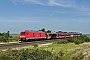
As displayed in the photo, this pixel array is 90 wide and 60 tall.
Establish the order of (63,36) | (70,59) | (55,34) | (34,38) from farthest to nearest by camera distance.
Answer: (63,36) < (55,34) < (34,38) < (70,59)

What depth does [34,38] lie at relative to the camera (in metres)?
62.5

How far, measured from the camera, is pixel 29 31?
6069 centimetres

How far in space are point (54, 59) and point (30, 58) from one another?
8.48 ft

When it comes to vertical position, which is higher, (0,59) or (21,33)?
(21,33)

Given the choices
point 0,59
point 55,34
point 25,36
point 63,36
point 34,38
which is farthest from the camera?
point 63,36

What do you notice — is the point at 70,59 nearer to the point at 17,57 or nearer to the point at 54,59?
the point at 54,59

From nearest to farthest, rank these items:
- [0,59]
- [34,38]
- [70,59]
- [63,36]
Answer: [0,59] → [70,59] → [34,38] → [63,36]

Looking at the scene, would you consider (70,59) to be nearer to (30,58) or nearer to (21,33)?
(30,58)

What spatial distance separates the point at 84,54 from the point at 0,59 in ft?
30.0

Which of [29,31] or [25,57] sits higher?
[29,31]

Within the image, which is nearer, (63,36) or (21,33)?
(21,33)

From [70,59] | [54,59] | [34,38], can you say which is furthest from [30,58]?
[34,38]

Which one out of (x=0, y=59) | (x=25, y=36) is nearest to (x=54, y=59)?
(x=0, y=59)

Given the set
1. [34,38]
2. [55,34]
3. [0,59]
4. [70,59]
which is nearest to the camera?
[0,59]
